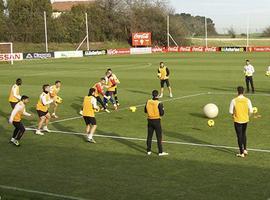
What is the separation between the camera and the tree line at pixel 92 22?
94938mm

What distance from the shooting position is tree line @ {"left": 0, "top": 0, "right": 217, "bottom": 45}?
94.9 m

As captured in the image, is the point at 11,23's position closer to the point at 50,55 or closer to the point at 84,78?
the point at 50,55

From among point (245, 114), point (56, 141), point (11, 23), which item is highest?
point (11, 23)

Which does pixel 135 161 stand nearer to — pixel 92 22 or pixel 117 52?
pixel 117 52

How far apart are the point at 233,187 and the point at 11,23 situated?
90207 mm

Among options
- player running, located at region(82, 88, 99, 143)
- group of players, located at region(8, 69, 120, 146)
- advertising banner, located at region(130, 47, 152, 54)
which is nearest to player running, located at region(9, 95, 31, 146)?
group of players, located at region(8, 69, 120, 146)

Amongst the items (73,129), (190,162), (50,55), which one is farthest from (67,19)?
(190,162)

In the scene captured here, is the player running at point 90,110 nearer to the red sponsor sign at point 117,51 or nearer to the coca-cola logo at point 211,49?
the red sponsor sign at point 117,51

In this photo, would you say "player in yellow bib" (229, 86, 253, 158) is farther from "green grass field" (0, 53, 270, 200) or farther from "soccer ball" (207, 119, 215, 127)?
"soccer ball" (207, 119, 215, 127)

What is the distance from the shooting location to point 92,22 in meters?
105

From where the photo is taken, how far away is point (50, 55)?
73875mm

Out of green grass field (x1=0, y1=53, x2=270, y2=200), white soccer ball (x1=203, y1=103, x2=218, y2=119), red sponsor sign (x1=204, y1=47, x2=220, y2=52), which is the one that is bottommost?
green grass field (x1=0, y1=53, x2=270, y2=200)

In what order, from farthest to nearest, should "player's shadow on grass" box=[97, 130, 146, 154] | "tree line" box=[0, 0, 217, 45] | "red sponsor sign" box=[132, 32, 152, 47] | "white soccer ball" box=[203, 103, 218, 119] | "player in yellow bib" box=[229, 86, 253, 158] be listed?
"tree line" box=[0, 0, 217, 45], "red sponsor sign" box=[132, 32, 152, 47], "white soccer ball" box=[203, 103, 218, 119], "player's shadow on grass" box=[97, 130, 146, 154], "player in yellow bib" box=[229, 86, 253, 158]

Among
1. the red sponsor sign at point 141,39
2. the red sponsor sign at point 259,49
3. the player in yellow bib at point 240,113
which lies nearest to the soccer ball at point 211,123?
the player in yellow bib at point 240,113
